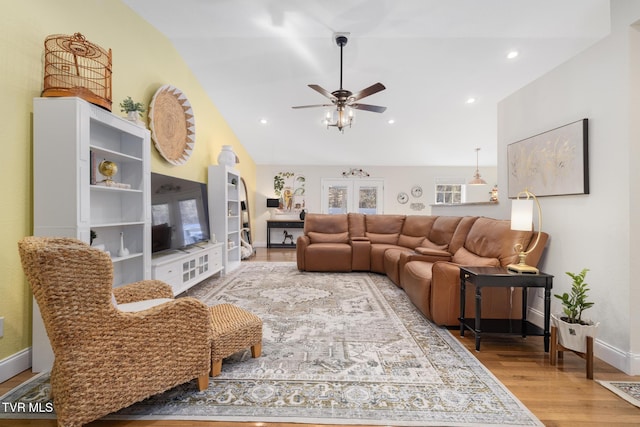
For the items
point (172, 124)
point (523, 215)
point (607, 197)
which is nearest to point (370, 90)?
point (523, 215)

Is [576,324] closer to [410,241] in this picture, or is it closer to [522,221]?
[522,221]

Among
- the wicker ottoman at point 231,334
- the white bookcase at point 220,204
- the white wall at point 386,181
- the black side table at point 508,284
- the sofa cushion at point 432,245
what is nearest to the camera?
the wicker ottoman at point 231,334

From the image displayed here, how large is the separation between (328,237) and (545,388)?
3665mm

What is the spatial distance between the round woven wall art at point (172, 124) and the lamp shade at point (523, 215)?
371cm

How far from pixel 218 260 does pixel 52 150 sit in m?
2.66

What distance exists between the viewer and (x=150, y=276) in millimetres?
2605

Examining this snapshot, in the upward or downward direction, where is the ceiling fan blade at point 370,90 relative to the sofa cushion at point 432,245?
upward

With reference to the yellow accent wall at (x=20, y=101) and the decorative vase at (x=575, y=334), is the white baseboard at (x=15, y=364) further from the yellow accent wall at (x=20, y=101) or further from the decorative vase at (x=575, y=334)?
the decorative vase at (x=575, y=334)

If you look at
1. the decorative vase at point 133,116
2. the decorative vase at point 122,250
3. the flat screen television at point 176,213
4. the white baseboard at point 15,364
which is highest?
the decorative vase at point 133,116

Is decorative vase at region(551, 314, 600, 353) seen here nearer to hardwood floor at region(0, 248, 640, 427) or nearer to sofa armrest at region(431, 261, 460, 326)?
hardwood floor at region(0, 248, 640, 427)

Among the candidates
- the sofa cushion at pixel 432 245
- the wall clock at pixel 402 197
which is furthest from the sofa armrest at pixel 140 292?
the wall clock at pixel 402 197

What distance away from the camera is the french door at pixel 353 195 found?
8000 millimetres

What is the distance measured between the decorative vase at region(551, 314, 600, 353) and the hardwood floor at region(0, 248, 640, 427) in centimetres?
18

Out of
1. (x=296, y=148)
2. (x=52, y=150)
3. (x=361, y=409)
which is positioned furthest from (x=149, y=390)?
(x=296, y=148)
